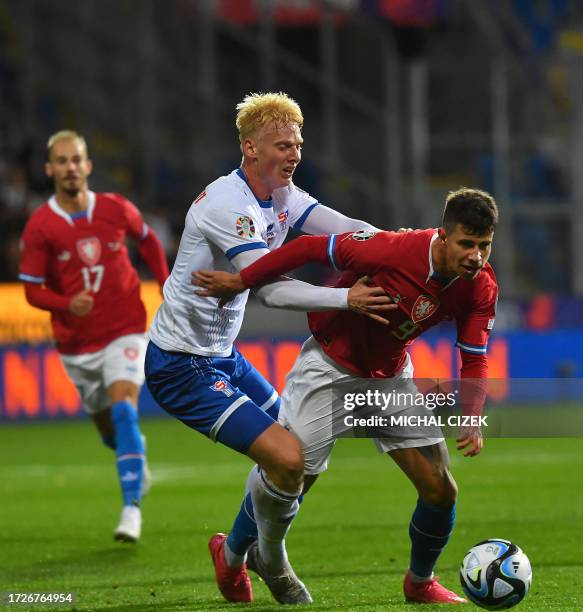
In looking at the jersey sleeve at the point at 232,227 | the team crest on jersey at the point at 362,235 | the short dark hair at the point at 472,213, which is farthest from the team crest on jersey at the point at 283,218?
the short dark hair at the point at 472,213

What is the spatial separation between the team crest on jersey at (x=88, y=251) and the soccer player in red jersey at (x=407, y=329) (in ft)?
9.49

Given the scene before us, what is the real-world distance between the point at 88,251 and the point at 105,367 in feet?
2.46

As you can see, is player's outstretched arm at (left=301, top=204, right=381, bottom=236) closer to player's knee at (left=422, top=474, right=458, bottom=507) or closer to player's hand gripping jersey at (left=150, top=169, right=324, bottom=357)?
player's hand gripping jersey at (left=150, top=169, right=324, bottom=357)

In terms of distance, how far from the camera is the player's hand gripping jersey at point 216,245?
5.61 m

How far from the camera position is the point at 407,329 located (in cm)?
555

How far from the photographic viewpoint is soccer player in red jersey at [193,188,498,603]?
17.5ft

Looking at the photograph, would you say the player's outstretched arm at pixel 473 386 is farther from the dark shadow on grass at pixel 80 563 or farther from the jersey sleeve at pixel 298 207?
the dark shadow on grass at pixel 80 563

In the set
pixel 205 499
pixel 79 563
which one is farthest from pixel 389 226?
pixel 79 563

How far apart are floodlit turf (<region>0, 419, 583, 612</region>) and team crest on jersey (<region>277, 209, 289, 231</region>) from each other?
166 centimetres

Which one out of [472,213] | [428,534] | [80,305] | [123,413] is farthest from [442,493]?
[80,305]

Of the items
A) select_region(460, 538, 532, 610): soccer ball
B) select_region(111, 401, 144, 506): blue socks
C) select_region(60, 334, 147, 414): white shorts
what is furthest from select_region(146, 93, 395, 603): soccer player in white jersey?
select_region(60, 334, 147, 414): white shorts

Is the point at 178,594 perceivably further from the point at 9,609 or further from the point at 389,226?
the point at 389,226

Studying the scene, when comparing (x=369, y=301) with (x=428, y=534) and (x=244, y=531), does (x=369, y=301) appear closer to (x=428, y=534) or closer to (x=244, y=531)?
(x=428, y=534)

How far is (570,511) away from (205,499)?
8.68 feet
